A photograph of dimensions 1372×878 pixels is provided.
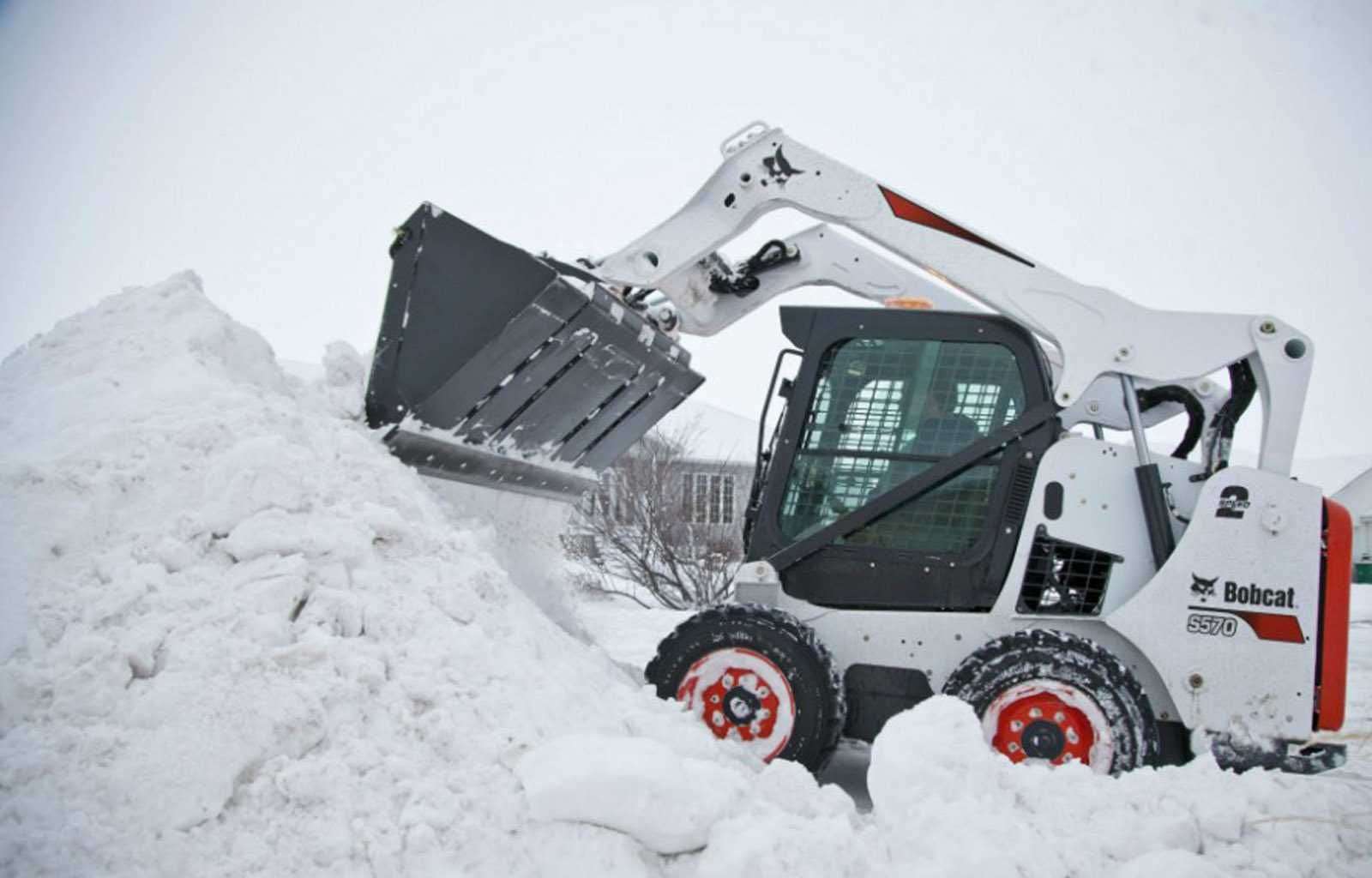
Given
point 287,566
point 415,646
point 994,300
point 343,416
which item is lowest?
point 415,646

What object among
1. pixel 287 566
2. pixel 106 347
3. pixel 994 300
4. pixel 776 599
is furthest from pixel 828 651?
pixel 106 347

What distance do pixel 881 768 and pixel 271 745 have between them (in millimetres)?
1556

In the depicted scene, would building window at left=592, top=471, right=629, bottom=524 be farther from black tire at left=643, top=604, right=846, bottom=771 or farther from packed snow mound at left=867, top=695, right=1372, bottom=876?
packed snow mound at left=867, top=695, right=1372, bottom=876

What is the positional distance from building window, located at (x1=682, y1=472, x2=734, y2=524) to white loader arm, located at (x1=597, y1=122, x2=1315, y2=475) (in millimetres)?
6830

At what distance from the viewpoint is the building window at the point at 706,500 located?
12.3 meters

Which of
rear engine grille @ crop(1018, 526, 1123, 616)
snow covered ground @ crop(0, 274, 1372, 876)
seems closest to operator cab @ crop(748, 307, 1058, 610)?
rear engine grille @ crop(1018, 526, 1123, 616)

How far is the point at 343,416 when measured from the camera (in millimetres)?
4352

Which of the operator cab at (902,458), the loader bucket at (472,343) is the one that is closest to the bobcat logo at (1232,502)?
the operator cab at (902,458)

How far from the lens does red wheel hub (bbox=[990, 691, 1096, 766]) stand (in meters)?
3.65

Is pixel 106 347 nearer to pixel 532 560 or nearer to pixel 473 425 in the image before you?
pixel 473 425

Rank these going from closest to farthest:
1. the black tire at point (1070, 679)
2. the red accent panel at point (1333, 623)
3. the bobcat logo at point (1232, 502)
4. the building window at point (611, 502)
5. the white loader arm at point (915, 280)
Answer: the black tire at point (1070, 679) → the red accent panel at point (1333, 623) → the bobcat logo at point (1232, 502) → the white loader arm at point (915, 280) → the building window at point (611, 502)

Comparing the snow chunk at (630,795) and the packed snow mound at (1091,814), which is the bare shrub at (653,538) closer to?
the packed snow mound at (1091,814)

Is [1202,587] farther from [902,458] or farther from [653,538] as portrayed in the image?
[653,538]

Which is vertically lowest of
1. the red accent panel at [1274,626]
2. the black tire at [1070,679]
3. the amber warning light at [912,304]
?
the black tire at [1070,679]
